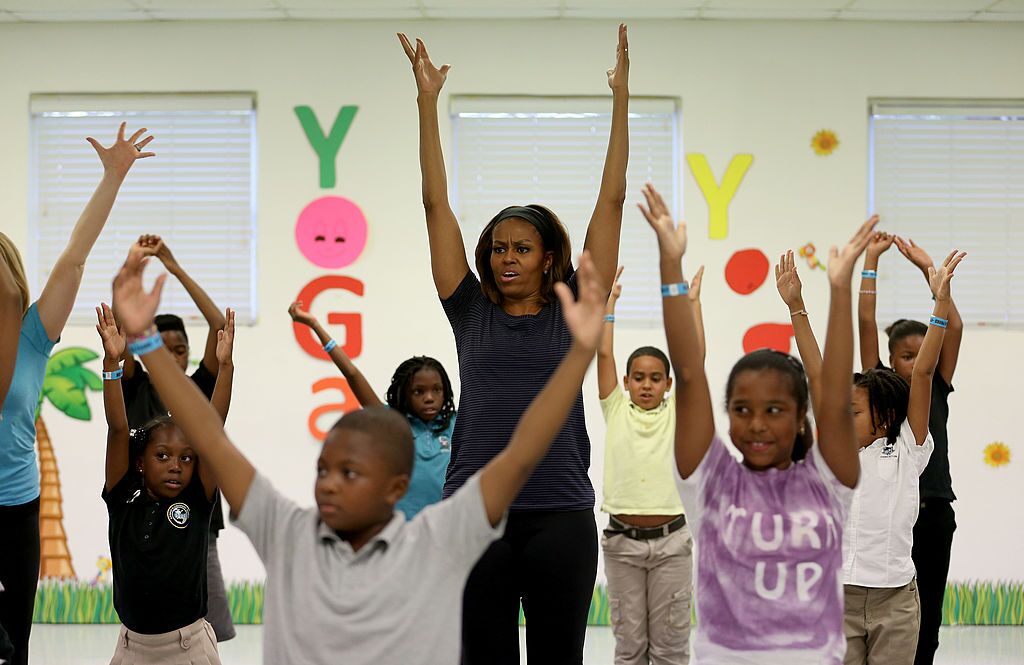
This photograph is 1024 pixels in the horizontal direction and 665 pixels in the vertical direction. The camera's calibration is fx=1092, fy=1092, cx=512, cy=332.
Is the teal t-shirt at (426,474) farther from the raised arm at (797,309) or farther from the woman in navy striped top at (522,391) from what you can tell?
the raised arm at (797,309)

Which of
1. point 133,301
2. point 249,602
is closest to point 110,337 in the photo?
point 133,301

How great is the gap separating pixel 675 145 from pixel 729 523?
3769mm

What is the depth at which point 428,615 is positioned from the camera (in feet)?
5.11

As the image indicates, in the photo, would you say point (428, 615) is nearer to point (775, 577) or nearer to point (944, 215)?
point (775, 577)

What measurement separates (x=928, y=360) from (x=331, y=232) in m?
3.27

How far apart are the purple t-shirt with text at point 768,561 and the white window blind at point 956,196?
3.76 meters

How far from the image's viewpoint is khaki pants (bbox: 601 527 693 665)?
149 inches

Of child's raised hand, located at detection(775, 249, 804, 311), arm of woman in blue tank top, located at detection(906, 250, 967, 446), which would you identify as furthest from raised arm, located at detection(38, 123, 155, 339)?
arm of woman in blue tank top, located at detection(906, 250, 967, 446)

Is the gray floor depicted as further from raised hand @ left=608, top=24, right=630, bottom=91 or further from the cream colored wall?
raised hand @ left=608, top=24, right=630, bottom=91

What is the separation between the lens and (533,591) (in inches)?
81.7

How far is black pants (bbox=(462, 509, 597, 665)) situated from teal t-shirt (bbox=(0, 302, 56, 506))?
1.15 meters

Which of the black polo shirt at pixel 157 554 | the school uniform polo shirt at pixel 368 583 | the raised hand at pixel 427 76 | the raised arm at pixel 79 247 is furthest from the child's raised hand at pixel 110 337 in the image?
the school uniform polo shirt at pixel 368 583

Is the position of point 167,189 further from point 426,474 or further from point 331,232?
point 426,474

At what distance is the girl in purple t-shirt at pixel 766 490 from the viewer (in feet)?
5.65
